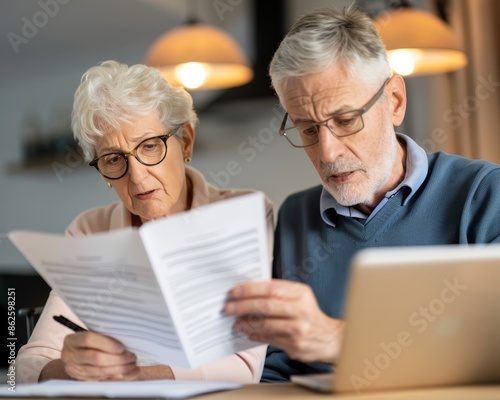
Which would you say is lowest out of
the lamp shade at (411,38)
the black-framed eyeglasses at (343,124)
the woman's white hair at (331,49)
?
the black-framed eyeglasses at (343,124)

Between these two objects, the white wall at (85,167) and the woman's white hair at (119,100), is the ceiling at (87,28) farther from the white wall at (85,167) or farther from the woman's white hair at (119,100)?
the woman's white hair at (119,100)

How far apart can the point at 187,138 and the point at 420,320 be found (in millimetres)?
1161

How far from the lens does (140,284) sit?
123cm

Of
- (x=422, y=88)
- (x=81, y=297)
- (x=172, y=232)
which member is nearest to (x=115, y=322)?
(x=81, y=297)

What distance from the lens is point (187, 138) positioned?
7.01 ft

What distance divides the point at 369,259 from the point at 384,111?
898mm

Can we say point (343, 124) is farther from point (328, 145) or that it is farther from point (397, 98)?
point (397, 98)

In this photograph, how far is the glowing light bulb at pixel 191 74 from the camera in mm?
3688

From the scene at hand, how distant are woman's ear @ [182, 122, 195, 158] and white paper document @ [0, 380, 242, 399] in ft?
2.95

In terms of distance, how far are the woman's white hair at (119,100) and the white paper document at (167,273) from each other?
0.72m

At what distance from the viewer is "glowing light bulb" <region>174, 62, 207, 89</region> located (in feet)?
12.1

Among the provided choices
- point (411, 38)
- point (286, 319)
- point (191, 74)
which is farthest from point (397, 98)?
point (191, 74)

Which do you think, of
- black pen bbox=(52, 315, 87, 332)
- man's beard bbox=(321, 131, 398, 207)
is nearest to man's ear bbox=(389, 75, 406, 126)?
man's beard bbox=(321, 131, 398, 207)

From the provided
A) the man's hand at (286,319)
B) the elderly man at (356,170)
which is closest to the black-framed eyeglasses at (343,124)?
the elderly man at (356,170)
